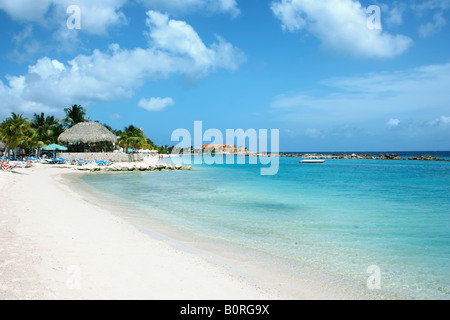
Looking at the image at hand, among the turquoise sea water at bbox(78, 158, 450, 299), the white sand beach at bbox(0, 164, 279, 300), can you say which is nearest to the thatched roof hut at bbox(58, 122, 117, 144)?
the turquoise sea water at bbox(78, 158, 450, 299)

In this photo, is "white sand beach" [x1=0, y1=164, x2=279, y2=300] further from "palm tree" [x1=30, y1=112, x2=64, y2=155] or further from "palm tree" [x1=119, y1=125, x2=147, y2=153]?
"palm tree" [x1=119, y1=125, x2=147, y2=153]

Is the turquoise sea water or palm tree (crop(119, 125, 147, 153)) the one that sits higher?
palm tree (crop(119, 125, 147, 153))

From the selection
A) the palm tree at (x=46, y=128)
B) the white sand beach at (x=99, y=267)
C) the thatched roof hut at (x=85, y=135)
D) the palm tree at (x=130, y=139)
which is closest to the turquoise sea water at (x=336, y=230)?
the white sand beach at (x=99, y=267)

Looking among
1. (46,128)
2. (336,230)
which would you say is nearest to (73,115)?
(46,128)

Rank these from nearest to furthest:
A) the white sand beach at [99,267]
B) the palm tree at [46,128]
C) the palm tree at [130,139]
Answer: the white sand beach at [99,267], the palm tree at [46,128], the palm tree at [130,139]

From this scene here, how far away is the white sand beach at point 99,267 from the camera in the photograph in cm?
355

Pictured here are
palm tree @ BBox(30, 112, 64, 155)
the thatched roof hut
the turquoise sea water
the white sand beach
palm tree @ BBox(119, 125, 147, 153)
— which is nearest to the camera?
the white sand beach

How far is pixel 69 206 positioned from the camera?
913 centimetres

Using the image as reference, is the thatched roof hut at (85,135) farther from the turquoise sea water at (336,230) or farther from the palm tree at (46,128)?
the turquoise sea water at (336,230)

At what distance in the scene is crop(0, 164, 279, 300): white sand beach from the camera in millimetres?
3555
